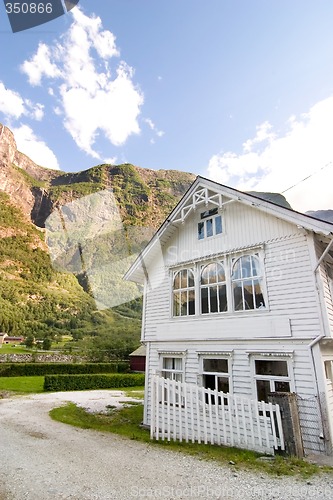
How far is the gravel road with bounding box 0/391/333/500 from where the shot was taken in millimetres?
4719

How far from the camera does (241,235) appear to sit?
9883 mm

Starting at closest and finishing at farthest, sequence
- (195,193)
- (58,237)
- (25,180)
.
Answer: (195,193), (58,237), (25,180)

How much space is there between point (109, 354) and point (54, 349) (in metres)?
20.8

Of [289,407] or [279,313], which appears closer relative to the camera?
[289,407]

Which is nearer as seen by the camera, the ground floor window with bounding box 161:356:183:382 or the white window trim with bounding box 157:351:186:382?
the white window trim with bounding box 157:351:186:382

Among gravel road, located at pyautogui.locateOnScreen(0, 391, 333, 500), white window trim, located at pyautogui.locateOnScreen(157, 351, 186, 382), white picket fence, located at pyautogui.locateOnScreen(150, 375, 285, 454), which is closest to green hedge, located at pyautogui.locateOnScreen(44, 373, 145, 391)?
white window trim, located at pyautogui.locateOnScreen(157, 351, 186, 382)

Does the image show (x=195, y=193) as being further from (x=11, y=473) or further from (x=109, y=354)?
(x=109, y=354)

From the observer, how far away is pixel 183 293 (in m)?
11.0

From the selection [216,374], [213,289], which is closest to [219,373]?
[216,374]

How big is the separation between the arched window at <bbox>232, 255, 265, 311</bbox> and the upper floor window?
153cm

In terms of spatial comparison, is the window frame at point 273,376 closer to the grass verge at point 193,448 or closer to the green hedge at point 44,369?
the grass verge at point 193,448

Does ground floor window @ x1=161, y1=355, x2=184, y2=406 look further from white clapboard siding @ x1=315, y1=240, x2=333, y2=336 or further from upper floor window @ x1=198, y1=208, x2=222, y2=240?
white clapboard siding @ x1=315, y1=240, x2=333, y2=336

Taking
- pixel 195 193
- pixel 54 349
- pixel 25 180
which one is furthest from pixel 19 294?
pixel 195 193

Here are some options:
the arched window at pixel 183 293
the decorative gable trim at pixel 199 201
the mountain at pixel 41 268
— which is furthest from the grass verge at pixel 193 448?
the mountain at pixel 41 268
